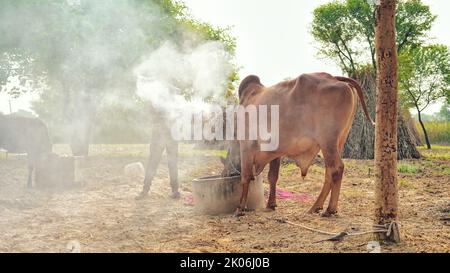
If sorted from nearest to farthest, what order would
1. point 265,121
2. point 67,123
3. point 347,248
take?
point 347,248 → point 265,121 → point 67,123

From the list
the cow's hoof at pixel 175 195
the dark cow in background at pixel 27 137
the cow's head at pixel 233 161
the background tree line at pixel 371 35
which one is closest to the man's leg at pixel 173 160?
the cow's hoof at pixel 175 195

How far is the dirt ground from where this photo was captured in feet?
13.0

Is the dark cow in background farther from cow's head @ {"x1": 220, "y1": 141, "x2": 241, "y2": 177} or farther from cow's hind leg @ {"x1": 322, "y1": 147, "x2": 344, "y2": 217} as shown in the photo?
cow's hind leg @ {"x1": 322, "y1": 147, "x2": 344, "y2": 217}

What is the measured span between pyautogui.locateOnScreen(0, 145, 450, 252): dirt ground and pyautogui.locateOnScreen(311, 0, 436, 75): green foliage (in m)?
19.7

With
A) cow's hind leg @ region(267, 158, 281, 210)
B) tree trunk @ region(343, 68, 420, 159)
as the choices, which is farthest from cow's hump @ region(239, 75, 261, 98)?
tree trunk @ region(343, 68, 420, 159)

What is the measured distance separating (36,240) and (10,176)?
596cm

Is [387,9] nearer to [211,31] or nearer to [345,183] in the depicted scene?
[345,183]

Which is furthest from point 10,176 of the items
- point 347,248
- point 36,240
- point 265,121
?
point 347,248

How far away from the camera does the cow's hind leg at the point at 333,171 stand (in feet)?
16.6

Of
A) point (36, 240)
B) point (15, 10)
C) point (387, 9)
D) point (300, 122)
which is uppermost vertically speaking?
point (15, 10)

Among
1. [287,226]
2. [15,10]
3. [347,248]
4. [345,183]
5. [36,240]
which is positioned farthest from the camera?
[15,10]

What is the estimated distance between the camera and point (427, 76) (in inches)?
1275

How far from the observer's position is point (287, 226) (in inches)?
188

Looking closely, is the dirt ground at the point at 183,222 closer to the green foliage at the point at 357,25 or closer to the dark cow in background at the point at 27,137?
the dark cow in background at the point at 27,137
